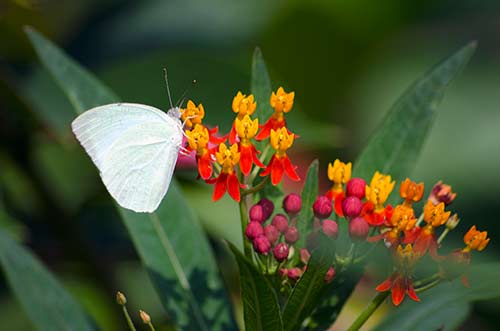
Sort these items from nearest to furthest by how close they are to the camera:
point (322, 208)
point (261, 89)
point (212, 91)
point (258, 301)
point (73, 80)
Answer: point (258, 301) < point (322, 208) < point (261, 89) < point (73, 80) < point (212, 91)

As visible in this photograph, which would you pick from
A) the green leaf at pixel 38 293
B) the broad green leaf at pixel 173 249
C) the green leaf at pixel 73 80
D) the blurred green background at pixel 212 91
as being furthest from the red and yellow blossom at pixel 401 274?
the blurred green background at pixel 212 91

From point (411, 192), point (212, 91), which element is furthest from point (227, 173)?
point (212, 91)

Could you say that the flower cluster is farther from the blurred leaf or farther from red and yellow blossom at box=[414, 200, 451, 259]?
the blurred leaf

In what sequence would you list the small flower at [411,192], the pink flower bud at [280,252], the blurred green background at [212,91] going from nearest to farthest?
1. the pink flower bud at [280,252]
2. the small flower at [411,192]
3. the blurred green background at [212,91]

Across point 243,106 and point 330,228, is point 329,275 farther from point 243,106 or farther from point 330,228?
point 243,106

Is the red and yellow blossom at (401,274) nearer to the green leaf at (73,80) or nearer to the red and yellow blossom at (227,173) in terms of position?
the red and yellow blossom at (227,173)

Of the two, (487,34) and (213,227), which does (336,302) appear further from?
(487,34)
